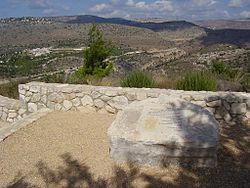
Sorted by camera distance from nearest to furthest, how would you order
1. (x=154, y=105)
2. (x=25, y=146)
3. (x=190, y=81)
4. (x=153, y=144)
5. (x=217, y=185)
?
(x=217, y=185) < (x=153, y=144) < (x=154, y=105) < (x=25, y=146) < (x=190, y=81)

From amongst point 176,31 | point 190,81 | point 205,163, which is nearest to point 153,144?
point 205,163

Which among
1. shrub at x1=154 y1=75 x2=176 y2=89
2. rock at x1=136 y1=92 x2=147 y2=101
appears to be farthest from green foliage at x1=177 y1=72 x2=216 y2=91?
rock at x1=136 y1=92 x2=147 y2=101

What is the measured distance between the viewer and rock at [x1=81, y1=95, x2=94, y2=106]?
701 cm

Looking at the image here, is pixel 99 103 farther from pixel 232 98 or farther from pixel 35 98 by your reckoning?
pixel 232 98

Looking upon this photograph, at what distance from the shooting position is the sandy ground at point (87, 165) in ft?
13.7

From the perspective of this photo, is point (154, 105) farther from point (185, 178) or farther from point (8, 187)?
point (8, 187)

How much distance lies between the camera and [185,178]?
4.22 metres

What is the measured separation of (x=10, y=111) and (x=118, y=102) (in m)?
2.64

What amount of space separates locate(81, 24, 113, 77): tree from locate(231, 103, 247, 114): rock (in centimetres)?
957

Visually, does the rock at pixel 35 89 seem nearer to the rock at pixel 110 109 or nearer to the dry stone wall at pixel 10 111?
the dry stone wall at pixel 10 111

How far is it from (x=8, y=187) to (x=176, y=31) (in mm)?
113051

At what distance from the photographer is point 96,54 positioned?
16625 millimetres

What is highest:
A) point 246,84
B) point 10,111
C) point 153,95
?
point 153,95

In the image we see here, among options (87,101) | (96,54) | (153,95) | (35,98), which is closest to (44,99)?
(35,98)
